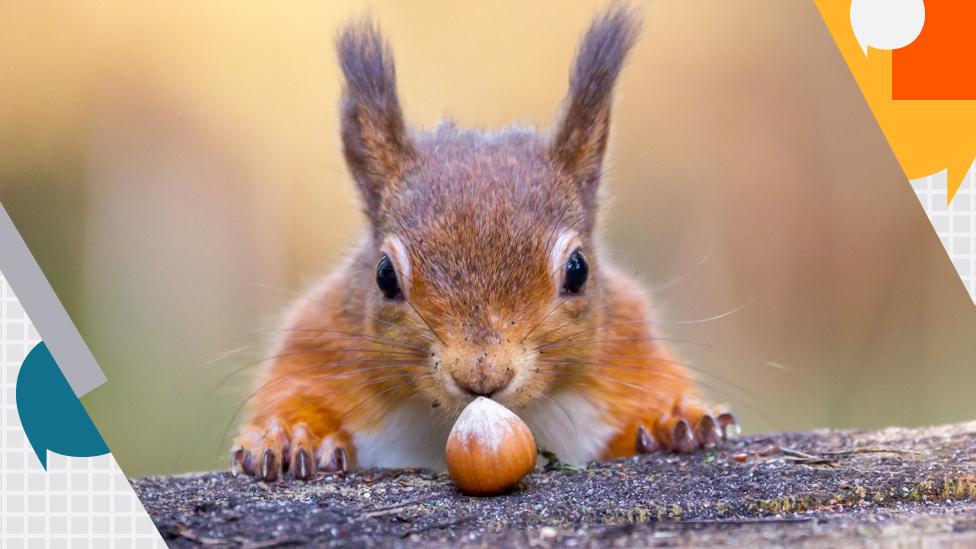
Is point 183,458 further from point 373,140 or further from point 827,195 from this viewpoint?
point 827,195

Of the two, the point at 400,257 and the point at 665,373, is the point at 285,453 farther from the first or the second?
the point at 665,373

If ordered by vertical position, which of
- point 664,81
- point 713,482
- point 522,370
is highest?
point 664,81

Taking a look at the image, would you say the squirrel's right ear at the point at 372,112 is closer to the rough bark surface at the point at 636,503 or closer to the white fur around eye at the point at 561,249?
the white fur around eye at the point at 561,249

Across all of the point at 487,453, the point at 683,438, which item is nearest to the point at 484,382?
the point at 487,453

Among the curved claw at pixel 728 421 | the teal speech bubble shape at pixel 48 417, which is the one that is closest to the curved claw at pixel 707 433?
the curved claw at pixel 728 421

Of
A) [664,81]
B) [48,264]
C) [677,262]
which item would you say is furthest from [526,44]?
[48,264]

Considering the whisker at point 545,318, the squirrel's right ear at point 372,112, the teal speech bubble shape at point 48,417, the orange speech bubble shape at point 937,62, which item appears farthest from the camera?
the orange speech bubble shape at point 937,62
